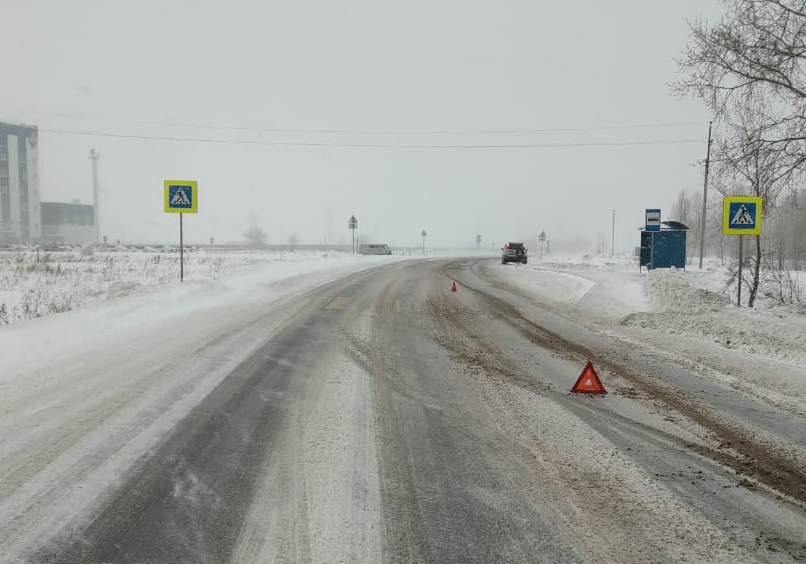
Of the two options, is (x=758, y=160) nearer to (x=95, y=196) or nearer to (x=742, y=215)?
(x=742, y=215)

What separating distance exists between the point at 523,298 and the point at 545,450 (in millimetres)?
10893

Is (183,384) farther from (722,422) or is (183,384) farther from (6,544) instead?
(722,422)

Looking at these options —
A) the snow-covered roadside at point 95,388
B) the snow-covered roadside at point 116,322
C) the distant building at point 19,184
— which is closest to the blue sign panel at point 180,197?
the snow-covered roadside at point 116,322

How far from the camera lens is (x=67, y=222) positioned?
336 ft

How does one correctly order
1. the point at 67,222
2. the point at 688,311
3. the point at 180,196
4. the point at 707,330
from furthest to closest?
the point at 67,222 < the point at 180,196 < the point at 688,311 < the point at 707,330

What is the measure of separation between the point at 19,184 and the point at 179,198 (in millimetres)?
95917

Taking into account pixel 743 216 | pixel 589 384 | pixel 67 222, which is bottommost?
pixel 589 384

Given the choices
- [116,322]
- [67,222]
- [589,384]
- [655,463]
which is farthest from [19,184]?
[655,463]

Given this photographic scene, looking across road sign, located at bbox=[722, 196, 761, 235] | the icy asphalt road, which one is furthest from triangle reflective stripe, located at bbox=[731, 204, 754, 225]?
the icy asphalt road

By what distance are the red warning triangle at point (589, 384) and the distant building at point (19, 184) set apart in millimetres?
102777

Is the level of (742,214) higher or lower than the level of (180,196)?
lower

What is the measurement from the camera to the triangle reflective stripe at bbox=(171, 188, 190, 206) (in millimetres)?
15266

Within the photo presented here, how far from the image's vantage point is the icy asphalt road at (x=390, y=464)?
271 cm

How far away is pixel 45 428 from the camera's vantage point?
4.28 metres
